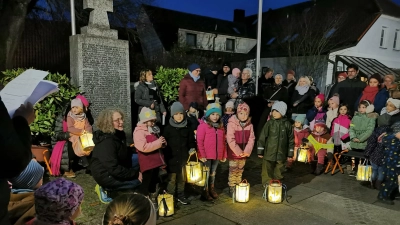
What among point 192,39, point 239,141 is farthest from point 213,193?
point 192,39

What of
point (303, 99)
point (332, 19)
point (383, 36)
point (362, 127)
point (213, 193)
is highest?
point (332, 19)

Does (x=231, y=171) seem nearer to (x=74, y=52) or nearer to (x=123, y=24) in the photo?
(x=74, y=52)

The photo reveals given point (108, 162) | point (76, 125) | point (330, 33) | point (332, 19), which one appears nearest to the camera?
point (108, 162)

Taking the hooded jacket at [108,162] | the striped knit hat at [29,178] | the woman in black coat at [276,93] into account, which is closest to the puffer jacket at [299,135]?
the woman in black coat at [276,93]

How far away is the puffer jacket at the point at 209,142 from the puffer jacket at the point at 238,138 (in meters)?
0.21

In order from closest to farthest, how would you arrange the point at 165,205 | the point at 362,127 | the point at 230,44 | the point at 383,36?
the point at 165,205 < the point at 362,127 < the point at 383,36 < the point at 230,44

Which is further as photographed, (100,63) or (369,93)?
(100,63)

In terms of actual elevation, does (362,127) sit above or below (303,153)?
above

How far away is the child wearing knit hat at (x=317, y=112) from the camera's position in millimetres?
7453

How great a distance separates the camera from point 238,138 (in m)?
5.43

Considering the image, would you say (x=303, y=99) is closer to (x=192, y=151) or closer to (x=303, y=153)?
(x=303, y=153)

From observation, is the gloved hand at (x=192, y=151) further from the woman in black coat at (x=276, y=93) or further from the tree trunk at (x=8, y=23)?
the tree trunk at (x=8, y=23)

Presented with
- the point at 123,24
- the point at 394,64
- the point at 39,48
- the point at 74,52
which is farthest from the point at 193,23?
the point at 74,52

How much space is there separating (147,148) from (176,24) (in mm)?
26531
